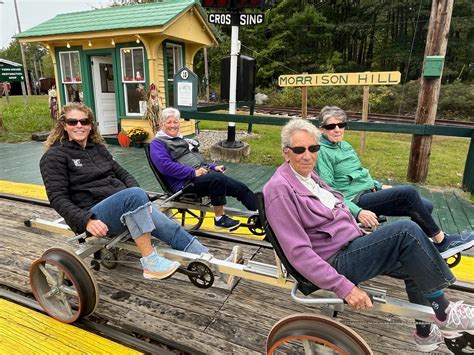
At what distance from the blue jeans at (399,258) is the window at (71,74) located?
9.15 metres

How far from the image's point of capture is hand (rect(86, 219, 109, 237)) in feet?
7.39

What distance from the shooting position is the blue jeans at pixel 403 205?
8.57ft

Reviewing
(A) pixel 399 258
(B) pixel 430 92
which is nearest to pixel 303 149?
(A) pixel 399 258

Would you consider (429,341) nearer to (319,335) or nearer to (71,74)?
(319,335)

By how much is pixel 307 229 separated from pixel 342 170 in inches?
46.9

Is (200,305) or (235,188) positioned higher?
(235,188)

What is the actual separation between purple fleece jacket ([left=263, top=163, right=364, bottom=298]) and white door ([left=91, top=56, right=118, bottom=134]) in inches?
330

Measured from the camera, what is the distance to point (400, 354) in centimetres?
207

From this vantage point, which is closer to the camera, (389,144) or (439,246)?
(439,246)

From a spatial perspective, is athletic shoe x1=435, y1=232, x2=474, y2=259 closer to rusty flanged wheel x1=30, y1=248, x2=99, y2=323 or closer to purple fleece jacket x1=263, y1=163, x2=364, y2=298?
purple fleece jacket x1=263, y1=163, x2=364, y2=298

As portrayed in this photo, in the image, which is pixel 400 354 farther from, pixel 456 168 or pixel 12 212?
pixel 456 168

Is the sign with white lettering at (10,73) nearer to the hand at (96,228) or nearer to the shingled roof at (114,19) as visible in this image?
the shingled roof at (114,19)

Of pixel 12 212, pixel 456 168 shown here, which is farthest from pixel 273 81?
pixel 12 212

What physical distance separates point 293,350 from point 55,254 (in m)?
1.67
